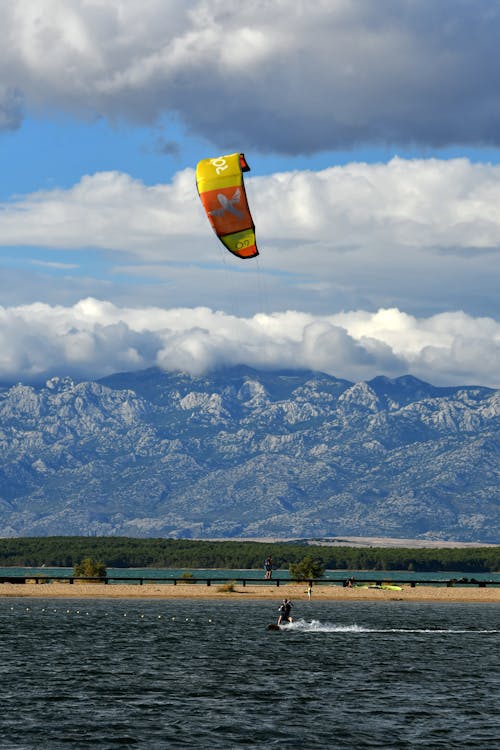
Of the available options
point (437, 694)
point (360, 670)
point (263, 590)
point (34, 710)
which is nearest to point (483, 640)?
point (360, 670)

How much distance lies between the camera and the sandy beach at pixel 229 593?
12950 centimetres

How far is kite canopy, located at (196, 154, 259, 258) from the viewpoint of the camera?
7231 cm

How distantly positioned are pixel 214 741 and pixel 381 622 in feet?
181

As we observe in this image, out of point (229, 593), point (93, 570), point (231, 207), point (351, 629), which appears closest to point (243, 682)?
point (231, 207)

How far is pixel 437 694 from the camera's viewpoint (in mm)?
57000

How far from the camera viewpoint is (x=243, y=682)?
197 feet

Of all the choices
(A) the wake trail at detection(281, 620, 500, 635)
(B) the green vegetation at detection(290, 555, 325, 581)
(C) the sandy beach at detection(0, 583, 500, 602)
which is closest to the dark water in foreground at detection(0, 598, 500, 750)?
(A) the wake trail at detection(281, 620, 500, 635)

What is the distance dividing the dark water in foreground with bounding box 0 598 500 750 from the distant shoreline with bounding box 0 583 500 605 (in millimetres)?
27387

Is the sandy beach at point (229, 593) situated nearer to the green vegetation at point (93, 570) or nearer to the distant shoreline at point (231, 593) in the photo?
the distant shoreline at point (231, 593)

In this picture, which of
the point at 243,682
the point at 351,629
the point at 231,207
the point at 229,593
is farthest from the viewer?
the point at 229,593

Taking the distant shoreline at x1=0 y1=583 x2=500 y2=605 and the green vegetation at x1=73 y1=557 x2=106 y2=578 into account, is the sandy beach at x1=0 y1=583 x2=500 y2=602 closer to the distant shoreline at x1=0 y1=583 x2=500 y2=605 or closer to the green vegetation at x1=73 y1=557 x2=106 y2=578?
the distant shoreline at x1=0 y1=583 x2=500 y2=605

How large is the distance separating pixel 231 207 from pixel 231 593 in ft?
217

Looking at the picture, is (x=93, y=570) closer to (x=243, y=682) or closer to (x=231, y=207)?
(x=231, y=207)

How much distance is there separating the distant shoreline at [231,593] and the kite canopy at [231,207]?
5792cm
